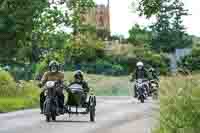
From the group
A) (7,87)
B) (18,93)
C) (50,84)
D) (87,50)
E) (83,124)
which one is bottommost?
(18,93)

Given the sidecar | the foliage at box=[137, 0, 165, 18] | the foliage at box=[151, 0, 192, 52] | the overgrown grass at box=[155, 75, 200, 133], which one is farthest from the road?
the foliage at box=[151, 0, 192, 52]

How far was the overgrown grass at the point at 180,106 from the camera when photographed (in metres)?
13.6

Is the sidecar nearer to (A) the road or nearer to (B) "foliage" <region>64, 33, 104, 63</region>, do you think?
(A) the road

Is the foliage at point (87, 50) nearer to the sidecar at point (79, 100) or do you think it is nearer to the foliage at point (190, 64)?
the foliage at point (190, 64)

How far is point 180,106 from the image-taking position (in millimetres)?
14023

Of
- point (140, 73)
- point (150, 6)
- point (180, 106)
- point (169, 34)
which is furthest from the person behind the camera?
point (169, 34)

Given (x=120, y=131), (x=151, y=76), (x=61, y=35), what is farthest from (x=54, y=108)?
(x=61, y=35)

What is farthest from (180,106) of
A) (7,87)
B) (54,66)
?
(7,87)

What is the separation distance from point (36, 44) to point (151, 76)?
21.6 meters

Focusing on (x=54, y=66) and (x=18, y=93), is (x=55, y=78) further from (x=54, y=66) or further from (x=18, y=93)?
Answer: (x=18, y=93)

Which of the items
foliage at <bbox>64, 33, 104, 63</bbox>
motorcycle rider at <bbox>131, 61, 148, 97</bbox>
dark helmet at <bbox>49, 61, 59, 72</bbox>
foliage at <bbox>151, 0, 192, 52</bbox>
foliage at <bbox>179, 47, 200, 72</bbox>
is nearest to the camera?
foliage at <bbox>179, 47, 200, 72</bbox>

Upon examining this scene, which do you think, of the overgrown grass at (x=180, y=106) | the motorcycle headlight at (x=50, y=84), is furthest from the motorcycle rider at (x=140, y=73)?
the overgrown grass at (x=180, y=106)

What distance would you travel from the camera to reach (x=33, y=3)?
23969 mm

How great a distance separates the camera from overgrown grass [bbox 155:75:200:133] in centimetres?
1363
